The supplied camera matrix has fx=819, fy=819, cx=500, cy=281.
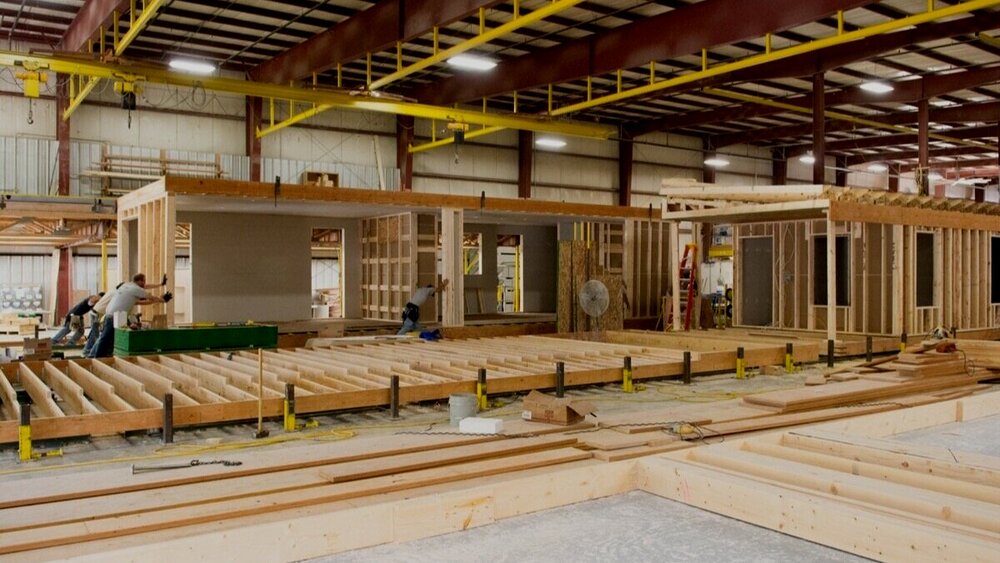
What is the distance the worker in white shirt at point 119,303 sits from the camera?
43.3 ft

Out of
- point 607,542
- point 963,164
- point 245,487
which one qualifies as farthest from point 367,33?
point 963,164

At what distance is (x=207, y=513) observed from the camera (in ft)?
16.1

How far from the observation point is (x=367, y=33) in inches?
699

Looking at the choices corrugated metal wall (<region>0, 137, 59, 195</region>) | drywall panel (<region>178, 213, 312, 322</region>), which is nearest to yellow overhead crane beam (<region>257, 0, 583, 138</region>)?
drywall panel (<region>178, 213, 312, 322</region>)

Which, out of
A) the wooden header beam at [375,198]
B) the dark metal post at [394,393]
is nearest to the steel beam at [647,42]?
the wooden header beam at [375,198]

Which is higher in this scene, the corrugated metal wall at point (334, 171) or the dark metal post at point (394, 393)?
the corrugated metal wall at point (334, 171)

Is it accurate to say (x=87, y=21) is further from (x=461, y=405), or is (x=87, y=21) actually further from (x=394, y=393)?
(x=461, y=405)

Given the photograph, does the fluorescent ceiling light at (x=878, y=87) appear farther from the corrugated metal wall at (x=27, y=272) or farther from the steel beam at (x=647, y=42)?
the corrugated metal wall at (x=27, y=272)

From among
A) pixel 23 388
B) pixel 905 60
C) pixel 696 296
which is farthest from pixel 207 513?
pixel 905 60

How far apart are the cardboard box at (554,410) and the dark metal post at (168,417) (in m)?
3.56

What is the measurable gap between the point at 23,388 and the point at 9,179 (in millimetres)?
12636

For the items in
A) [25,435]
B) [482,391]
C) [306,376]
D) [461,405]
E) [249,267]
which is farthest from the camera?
[249,267]

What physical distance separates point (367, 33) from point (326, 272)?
17.1 metres

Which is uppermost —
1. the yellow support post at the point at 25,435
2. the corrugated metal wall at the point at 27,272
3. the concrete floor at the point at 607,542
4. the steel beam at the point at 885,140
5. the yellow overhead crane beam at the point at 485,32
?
the steel beam at the point at 885,140
